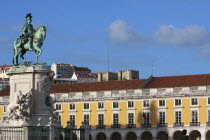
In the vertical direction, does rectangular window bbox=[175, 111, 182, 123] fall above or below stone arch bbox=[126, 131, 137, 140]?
above

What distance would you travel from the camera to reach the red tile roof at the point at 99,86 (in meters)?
82.8

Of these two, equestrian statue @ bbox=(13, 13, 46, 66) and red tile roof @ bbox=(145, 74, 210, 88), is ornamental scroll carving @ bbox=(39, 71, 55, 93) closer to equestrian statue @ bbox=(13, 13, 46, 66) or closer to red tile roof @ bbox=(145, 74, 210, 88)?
equestrian statue @ bbox=(13, 13, 46, 66)

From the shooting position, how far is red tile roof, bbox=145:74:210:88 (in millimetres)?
78562

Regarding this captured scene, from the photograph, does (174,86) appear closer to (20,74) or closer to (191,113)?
(191,113)

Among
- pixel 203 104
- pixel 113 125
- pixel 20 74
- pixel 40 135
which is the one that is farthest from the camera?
pixel 113 125

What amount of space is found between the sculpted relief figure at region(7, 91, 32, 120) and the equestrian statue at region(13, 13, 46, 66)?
303 centimetres

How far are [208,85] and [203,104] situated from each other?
91.2 inches

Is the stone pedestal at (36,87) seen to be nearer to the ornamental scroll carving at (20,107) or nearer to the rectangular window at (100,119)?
the ornamental scroll carving at (20,107)

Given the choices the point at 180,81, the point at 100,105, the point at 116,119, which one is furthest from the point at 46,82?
the point at 180,81

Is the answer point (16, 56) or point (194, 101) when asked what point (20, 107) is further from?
point (194, 101)

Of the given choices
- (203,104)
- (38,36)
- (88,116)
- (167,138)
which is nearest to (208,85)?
(203,104)

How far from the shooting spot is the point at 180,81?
80.5 metres

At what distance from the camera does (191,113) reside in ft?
251

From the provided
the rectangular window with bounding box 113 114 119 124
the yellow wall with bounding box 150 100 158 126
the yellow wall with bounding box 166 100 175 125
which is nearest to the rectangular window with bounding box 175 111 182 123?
the yellow wall with bounding box 166 100 175 125
